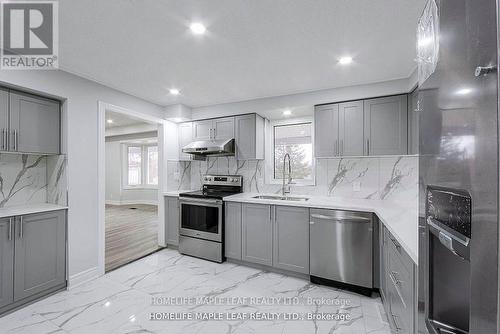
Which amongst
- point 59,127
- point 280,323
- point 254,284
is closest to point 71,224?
point 59,127

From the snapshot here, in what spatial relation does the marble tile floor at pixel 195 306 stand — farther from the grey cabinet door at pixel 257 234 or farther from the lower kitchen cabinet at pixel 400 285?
the lower kitchen cabinet at pixel 400 285

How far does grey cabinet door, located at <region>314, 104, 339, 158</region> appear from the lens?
293cm

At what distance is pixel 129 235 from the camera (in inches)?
175

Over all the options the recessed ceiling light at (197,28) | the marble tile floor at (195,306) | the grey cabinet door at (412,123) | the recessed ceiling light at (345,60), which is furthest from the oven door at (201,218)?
the grey cabinet door at (412,123)

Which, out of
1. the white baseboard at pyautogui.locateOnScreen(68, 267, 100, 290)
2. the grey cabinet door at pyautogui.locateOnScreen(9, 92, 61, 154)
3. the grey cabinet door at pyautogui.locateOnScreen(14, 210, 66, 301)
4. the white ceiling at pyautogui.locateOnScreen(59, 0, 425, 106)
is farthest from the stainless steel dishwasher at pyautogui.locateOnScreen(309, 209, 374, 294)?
the grey cabinet door at pyautogui.locateOnScreen(9, 92, 61, 154)

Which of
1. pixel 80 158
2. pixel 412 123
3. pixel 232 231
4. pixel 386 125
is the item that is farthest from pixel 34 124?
pixel 412 123

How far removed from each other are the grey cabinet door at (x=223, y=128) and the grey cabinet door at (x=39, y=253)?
222 centimetres

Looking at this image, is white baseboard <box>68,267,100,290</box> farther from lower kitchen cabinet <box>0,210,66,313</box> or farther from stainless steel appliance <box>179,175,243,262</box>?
stainless steel appliance <box>179,175,243,262</box>

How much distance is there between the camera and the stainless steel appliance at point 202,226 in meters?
3.23

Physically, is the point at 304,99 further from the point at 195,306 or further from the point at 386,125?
the point at 195,306

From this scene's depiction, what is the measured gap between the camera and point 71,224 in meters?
2.52

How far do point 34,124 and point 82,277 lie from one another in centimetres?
178

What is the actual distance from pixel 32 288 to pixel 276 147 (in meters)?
3.41

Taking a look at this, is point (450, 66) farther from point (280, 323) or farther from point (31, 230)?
point (31, 230)
